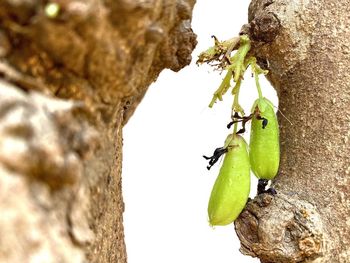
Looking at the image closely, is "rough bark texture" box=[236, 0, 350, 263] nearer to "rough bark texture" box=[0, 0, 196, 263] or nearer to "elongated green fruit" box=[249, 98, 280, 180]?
"elongated green fruit" box=[249, 98, 280, 180]

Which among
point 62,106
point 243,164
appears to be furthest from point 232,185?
point 62,106

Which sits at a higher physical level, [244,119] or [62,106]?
[244,119]

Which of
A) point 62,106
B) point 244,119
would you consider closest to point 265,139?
point 244,119

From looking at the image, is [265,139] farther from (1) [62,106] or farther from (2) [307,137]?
(1) [62,106]

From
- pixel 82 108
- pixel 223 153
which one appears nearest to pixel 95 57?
pixel 82 108

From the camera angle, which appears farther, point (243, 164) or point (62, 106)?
point (243, 164)

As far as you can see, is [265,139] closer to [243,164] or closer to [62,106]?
[243,164]

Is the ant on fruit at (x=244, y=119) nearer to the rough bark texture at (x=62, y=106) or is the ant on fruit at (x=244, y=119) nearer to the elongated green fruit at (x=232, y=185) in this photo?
the elongated green fruit at (x=232, y=185)
